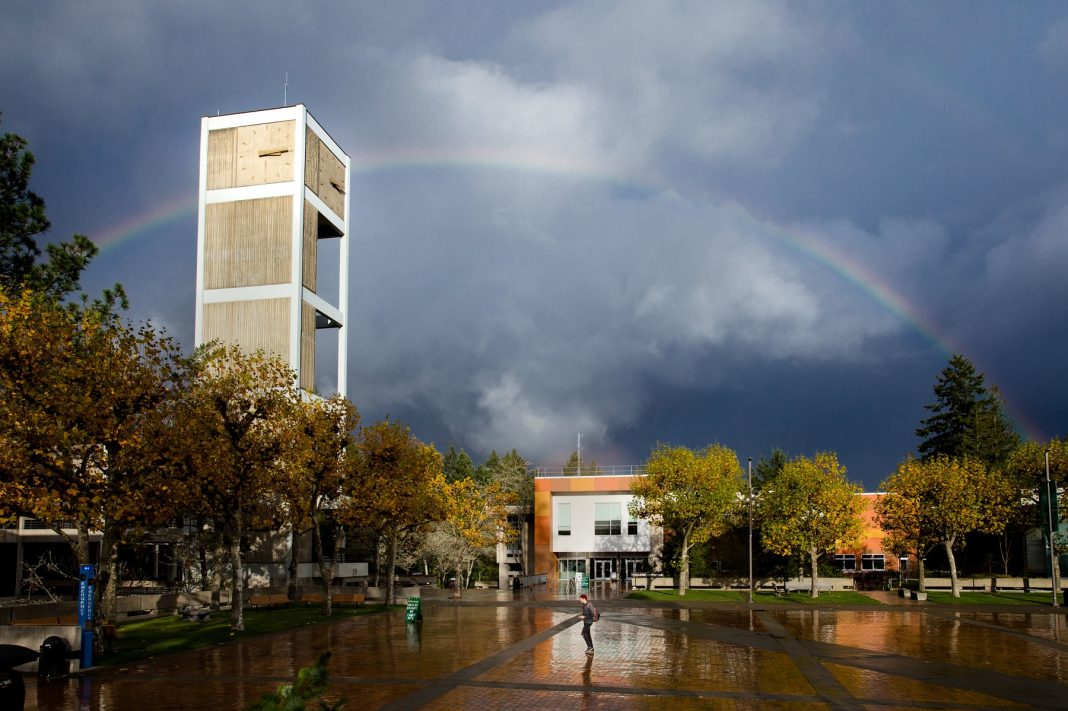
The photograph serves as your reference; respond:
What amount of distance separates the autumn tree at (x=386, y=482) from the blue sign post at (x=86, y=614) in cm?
1870

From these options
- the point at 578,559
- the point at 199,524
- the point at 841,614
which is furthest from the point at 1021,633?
the point at 578,559

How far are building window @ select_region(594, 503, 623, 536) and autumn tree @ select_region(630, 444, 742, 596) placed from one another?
19.2 m

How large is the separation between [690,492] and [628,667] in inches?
1256

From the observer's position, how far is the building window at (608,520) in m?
75.7

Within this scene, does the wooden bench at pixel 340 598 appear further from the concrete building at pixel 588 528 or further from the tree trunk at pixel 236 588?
the concrete building at pixel 588 528

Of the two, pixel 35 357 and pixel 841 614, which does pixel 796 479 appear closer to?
pixel 841 614

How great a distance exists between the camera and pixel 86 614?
22.6 m

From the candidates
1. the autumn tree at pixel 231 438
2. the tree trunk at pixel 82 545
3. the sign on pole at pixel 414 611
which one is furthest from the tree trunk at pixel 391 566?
the tree trunk at pixel 82 545

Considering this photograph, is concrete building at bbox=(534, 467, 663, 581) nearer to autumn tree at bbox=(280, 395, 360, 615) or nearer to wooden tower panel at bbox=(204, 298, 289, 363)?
wooden tower panel at bbox=(204, 298, 289, 363)

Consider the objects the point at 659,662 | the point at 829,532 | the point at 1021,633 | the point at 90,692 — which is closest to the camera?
the point at 90,692

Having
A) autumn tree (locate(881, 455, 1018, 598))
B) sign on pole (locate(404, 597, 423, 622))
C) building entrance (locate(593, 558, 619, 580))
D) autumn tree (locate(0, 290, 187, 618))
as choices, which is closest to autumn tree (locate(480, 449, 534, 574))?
building entrance (locate(593, 558, 619, 580))

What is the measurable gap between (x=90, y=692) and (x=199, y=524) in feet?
89.9

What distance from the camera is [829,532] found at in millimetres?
49625

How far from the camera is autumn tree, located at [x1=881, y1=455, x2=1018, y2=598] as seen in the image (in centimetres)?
5062
